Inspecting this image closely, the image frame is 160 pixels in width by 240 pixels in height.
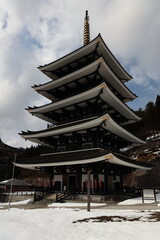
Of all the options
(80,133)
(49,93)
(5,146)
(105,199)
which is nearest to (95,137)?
(80,133)

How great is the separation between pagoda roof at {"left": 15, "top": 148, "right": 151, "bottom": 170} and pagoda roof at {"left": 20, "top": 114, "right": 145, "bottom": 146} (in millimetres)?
2514

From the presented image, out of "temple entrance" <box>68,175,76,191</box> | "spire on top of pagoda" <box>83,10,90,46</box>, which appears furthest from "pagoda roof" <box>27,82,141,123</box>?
"spire on top of pagoda" <box>83,10,90,46</box>

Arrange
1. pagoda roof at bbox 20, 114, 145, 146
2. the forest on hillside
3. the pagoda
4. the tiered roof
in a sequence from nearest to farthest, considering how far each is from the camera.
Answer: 1. pagoda roof at bbox 20, 114, 145, 146
2. the pagoda
3. the tiered roof
4. the forest on hillside

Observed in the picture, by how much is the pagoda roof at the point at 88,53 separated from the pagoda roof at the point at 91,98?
17.1 feet

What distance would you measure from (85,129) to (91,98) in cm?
370

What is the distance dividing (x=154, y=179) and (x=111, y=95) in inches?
694

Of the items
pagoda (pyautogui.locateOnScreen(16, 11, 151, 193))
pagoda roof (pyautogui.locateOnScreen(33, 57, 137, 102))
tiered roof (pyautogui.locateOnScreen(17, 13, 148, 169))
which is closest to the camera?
pagoda (pyautogui.locateOnScreen(16, 11, 151, 193))

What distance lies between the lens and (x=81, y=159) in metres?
19.7

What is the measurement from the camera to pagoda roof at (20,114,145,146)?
20675 mm

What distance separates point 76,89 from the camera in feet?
89.9

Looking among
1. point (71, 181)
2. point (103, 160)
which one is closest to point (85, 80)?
point (103, 160)

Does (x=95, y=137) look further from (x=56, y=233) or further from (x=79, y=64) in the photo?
(x=56, y=233)

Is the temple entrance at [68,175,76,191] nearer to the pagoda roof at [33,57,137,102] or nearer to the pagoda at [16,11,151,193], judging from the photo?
the pagoda at [16,11,151,193]

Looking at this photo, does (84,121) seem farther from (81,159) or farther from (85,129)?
(81,159)
